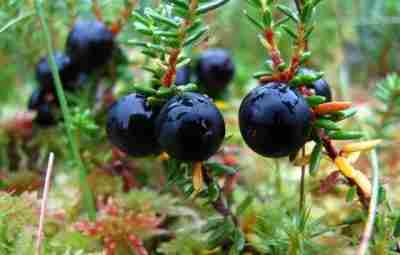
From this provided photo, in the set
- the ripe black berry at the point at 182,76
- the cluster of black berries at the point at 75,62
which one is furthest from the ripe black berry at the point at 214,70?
the cluster of black berries at the point at 75,62

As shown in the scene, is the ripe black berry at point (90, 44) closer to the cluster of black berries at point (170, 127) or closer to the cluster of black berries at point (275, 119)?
the cluster of black berries at point (170, 127)

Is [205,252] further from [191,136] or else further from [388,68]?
[388,68]

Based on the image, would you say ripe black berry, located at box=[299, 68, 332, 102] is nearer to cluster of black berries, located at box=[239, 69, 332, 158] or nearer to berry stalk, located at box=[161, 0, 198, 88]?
cluster of black berries, located at box=[239, 69, 332, 158]

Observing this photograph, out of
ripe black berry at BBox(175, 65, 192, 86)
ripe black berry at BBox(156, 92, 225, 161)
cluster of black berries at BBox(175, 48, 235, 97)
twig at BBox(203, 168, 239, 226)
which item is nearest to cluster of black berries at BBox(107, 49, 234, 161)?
ripe black berry at BBox(156, 92, 225, 161)

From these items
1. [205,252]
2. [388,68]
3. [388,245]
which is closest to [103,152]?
[205,252]

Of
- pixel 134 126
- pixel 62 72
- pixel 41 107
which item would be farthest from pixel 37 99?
pixel 134 126

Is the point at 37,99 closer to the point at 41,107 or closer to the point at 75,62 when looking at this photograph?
the point at 41,107
